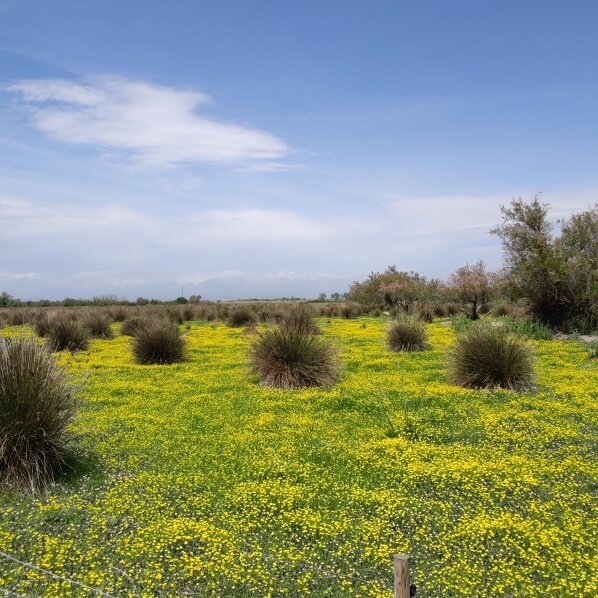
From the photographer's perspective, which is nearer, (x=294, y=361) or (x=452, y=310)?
(x=294, y=361)

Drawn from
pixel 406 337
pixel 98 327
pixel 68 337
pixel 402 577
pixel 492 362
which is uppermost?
pixel 98 327

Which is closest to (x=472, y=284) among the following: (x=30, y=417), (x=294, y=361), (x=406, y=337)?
(x=406, y=337)

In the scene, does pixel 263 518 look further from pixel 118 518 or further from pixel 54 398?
pixel 54 398

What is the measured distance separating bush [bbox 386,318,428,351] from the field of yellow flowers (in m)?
5.77

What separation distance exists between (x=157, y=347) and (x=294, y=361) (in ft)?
16.0

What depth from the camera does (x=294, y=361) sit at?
1054 centimetres

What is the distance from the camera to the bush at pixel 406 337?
1496 centimetres

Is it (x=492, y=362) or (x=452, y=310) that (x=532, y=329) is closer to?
(x=492, y=362)

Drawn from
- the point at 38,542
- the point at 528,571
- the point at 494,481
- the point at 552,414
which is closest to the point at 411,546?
the point at 528,571

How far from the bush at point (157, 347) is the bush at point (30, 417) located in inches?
297

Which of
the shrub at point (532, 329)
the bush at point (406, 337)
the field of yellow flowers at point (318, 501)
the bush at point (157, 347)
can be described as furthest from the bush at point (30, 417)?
the shrub at point (532, 329)

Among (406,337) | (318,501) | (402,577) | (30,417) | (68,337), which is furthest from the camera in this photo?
(68,337)

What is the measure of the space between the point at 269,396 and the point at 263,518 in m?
4.76

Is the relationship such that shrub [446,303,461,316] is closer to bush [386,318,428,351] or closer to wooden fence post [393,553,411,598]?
bush [386,318,428,351]
